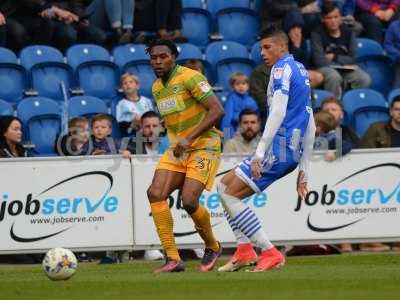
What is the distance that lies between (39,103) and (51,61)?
89 cm

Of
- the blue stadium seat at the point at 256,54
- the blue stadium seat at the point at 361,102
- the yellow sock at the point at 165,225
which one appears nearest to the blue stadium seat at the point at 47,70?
the blue stadium seat at the point at 256,54

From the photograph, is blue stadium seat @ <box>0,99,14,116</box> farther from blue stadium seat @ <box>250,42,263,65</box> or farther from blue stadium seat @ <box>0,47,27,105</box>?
blue stadium seat @ <box>250,42,263,65</box>

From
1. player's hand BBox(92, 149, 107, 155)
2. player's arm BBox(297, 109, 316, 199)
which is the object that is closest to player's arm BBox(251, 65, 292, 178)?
player's arm BBox(297, 109, 316, 199)

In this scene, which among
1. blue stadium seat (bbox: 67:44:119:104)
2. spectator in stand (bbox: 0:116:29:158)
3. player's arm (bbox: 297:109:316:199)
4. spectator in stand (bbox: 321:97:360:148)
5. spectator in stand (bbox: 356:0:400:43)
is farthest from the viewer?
spectator in stand (bbox: 356:0:400:43)

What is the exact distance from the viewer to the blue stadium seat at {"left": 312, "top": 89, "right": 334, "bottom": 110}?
1838cm

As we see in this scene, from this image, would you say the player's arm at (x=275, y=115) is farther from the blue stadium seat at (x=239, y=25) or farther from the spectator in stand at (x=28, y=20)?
the blue stadium seat at (x=239, y=25)

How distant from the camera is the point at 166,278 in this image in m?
11.2

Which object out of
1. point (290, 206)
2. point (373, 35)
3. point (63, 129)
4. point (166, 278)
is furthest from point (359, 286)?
point (373, 35)

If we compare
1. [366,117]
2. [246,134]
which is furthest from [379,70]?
[246,134]

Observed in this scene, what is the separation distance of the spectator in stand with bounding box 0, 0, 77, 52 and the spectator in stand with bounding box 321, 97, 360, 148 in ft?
14.4

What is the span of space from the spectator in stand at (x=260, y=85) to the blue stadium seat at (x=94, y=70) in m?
2.11

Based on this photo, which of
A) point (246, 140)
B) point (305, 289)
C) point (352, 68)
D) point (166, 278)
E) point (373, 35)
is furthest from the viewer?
point (373, 35)

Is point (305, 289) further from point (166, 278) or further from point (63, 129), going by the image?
point (63, 129)

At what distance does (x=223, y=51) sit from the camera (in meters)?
19.4
